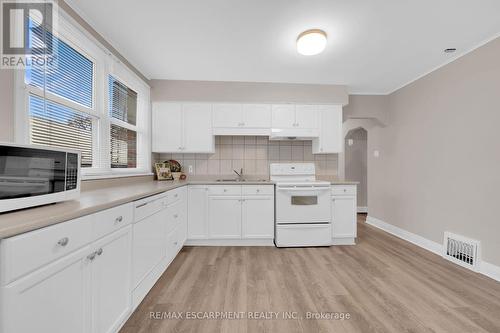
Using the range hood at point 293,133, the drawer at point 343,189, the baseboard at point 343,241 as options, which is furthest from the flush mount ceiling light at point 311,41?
the baseboard at point 343,241

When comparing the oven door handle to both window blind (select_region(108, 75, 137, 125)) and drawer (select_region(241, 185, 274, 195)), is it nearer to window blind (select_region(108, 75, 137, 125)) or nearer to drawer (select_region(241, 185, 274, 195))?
drawer (select_region(241, 185, 274, 195))

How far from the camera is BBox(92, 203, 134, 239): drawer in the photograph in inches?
44.1

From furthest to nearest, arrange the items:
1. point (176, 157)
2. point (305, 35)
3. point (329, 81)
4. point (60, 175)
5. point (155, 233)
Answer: point (176, 157) < point (329, 81) < point (305, 35) < point (155, 233) < point (60, 175)

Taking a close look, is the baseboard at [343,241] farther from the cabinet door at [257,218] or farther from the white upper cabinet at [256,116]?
the white upper cabinet at [256,116]

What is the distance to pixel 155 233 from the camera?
6.05 ft

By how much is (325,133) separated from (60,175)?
313 cm

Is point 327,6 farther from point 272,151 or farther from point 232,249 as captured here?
point 232,249

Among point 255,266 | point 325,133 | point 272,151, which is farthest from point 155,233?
point 325,133

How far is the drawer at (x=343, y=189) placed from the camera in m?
3.00

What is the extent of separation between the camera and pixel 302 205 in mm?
2873

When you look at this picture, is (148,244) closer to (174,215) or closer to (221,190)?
(174,215)

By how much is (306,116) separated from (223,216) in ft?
6.48

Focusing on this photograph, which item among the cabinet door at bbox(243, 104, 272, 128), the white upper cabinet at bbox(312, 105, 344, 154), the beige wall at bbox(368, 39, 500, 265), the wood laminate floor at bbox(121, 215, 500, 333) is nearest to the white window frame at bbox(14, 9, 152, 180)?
the wood laminate floor at bbox(121, 215, 500, 333)

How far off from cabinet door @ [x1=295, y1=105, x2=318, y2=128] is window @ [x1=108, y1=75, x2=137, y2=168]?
2371 mm
